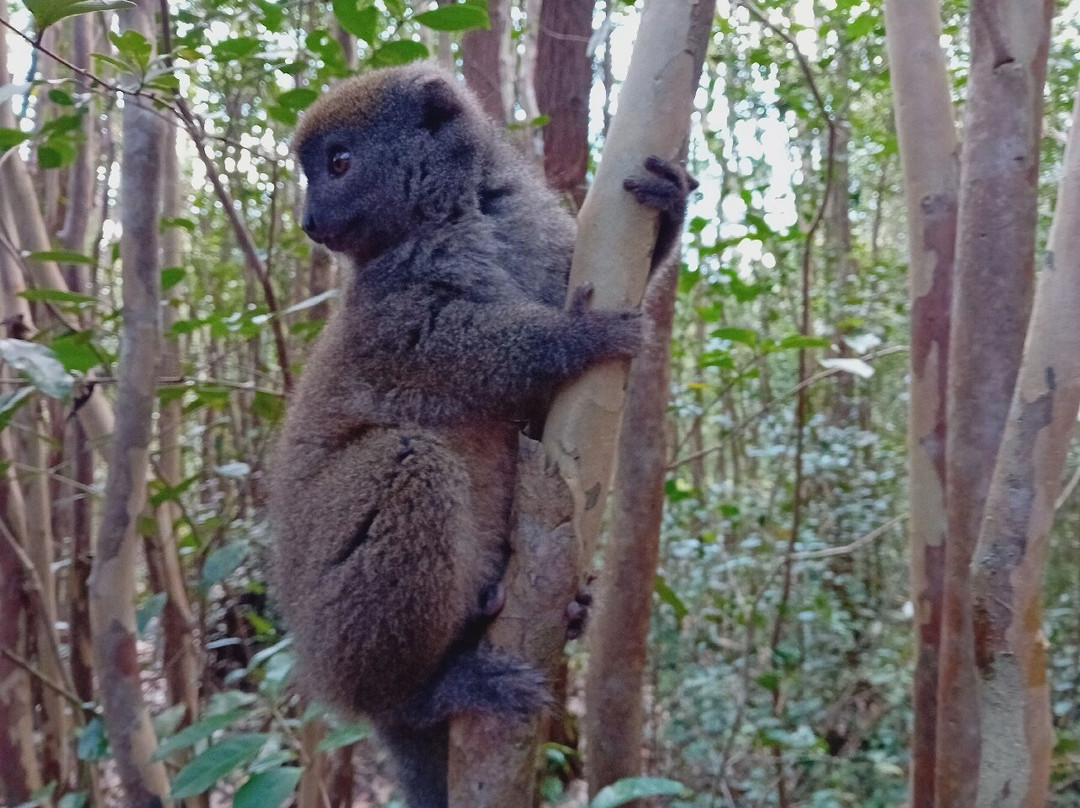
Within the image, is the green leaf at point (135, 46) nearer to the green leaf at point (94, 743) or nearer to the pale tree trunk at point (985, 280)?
the green leaf at point (94, 743)

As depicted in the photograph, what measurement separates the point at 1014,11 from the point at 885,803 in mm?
4141

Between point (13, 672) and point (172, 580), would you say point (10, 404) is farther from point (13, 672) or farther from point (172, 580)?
point (13, 672)

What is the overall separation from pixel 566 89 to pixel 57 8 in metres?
2.66

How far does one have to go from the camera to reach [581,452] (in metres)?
2.06

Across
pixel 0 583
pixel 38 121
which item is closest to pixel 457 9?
pixel 0 583

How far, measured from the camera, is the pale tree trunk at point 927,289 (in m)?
3.49

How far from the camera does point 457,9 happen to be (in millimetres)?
2848

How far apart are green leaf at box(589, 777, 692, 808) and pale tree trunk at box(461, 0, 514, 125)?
3329 mm

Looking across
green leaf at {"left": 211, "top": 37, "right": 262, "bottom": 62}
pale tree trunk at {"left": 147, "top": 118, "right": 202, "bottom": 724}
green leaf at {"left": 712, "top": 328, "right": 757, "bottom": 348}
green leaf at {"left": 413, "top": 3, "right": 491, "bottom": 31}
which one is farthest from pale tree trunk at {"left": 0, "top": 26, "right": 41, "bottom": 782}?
green leaf at {"left": 712, "top": 328, "right": 757, "bottom": 348}

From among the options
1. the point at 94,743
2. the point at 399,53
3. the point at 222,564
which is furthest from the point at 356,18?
the point at 94,743

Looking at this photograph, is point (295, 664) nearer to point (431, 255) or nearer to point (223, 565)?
point (223, 565)

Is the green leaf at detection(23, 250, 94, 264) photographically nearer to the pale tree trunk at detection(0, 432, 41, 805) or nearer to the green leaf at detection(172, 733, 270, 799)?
the pale tree trunk at detection(0, 432, 41, 805)

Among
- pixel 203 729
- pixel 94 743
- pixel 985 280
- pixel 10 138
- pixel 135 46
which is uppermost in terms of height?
pixel 135 46

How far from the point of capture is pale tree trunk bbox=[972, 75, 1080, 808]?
2.08m
